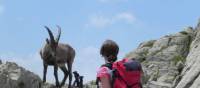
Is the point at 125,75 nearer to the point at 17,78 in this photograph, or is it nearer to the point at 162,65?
the point at 17,78

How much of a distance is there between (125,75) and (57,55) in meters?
21.6

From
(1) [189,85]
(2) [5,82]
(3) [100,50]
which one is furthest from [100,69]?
(2) [5,82]

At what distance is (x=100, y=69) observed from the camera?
7.57m

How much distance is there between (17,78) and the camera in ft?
81.4

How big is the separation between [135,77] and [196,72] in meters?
9.89

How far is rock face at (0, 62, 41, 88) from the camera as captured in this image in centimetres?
2441

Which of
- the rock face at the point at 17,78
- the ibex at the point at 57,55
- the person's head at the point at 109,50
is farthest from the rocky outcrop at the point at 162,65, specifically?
the person's head at the point at 109,50

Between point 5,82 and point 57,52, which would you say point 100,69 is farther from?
point 57,52

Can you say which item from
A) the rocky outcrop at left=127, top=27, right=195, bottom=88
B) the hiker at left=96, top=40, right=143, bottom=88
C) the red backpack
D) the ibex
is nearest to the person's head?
the hiker at left=96, top=40, right=143, bottom=88

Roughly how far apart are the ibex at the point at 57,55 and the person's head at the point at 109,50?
19.5 metres

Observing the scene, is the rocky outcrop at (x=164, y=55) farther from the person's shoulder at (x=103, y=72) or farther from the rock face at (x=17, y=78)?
the person's shoulder at (x=103, y=72)

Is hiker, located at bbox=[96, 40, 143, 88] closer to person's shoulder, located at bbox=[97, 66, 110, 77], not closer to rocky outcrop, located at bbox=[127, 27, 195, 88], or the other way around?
person's shoulder, located at bbox=[97, 66, 110, 77]

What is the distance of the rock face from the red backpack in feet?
55.7

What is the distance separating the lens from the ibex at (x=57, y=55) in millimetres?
28391
